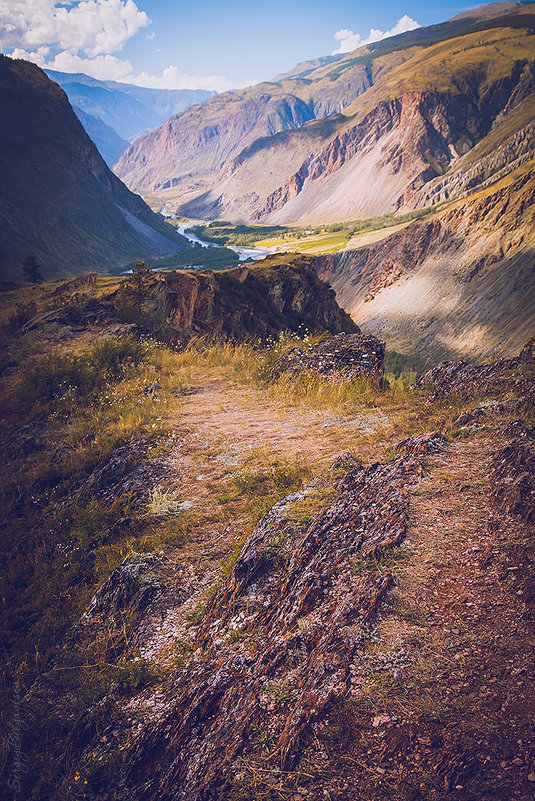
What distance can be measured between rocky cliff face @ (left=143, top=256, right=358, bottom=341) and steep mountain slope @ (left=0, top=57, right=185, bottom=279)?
66066 mm

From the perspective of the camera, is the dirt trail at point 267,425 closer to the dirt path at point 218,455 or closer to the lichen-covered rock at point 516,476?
the dirt path at point 218,455

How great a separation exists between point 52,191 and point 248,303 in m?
111

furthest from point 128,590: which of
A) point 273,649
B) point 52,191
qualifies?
point 52,191

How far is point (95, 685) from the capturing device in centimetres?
398

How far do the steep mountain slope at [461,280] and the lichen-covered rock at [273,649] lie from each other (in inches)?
1927

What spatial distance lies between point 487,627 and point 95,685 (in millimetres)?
3539

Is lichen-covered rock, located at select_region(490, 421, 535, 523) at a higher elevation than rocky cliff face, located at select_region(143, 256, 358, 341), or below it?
below

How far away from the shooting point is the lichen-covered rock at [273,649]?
287cm

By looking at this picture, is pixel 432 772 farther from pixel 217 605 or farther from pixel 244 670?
pixel 217 605

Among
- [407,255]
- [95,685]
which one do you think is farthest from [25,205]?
[95,685]

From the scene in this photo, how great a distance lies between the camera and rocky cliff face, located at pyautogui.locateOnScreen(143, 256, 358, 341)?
20.0 m

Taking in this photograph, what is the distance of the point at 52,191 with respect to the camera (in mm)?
A: 109000

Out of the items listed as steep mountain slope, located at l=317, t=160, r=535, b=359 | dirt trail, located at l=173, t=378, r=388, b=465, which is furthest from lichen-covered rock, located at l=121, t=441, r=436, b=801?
steep mountain slope, located at l=317, t=160, r=535, b=359

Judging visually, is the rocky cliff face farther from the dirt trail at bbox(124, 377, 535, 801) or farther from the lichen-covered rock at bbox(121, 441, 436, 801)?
the lichen-covered rock at bbox(121, 441, 436, 801)
